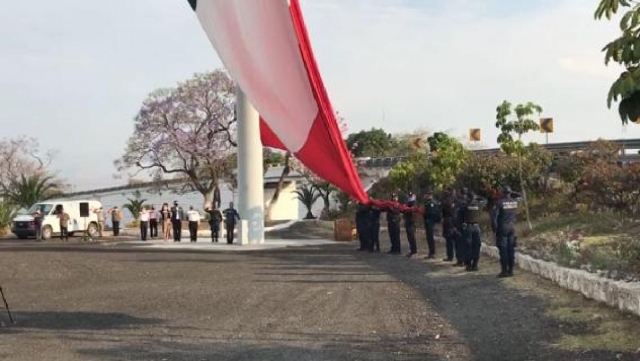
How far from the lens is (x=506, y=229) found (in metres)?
13.6

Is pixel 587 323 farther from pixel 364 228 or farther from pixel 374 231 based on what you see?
pixel 364 228

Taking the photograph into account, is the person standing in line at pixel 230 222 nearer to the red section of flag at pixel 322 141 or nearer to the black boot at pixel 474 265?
the black boot at pixel 474 265

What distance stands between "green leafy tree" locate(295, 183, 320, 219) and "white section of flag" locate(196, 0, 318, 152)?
40315 millimetres

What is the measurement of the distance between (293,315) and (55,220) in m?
28.1

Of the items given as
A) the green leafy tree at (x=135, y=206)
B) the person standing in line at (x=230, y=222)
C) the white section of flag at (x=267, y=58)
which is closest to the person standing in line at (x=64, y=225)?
the person standing in line at (x=230, y=222)

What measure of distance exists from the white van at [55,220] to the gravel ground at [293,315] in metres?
18.5

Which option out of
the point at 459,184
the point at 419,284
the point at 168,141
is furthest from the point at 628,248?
the point at 168,141

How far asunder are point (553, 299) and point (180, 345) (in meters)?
5.28

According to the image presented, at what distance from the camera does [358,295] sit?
1248cm

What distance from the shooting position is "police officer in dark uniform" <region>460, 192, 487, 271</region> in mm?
15163

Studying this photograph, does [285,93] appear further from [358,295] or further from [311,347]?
[358,295]

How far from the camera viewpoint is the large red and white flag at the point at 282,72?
7.48 meters

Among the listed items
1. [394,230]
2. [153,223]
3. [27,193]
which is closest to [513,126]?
[394,230]

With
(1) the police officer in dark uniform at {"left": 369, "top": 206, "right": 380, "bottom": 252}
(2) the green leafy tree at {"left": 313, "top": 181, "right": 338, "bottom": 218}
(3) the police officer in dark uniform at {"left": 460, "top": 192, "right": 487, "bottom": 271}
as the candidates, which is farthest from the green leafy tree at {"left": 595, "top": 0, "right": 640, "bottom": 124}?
(2) the green leafy tree at {"left": 313, "top": 181, "right": 338, "bottom": 218}
